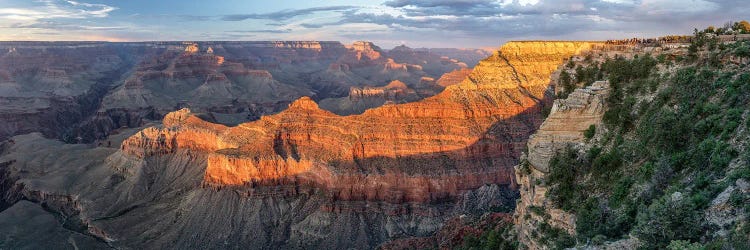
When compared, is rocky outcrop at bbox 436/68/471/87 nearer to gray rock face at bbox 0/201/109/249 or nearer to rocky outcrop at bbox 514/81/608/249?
gray rock face at bbox 0/201/109/249

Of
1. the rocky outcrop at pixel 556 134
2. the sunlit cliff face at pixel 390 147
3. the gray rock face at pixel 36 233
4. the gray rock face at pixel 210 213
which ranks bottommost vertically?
the gray rock face at pixel 36 233

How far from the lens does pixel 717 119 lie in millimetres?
19656

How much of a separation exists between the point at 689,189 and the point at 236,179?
185 ft

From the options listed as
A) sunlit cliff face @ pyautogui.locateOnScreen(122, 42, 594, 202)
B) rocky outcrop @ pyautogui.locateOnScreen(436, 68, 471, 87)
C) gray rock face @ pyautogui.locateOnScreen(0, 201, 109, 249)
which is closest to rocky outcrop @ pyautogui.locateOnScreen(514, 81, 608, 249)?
sunlit cliff face @ pyautogui.locateOnScreen(122, 42, 594, 202)

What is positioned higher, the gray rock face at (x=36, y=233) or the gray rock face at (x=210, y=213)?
the gray rock face at (x=210, y=213)

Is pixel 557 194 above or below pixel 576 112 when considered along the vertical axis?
below

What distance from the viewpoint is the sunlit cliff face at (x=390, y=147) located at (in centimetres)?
6306

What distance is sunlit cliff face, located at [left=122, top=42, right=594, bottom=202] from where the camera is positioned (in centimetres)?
6306

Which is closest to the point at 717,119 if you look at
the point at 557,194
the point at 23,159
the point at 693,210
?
the point at 693,210

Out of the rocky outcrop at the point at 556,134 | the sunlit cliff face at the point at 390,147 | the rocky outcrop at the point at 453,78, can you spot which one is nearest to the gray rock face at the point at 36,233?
the sunlit cliff face at the point at 390,147

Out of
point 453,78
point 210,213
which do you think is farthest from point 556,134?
point 453,78

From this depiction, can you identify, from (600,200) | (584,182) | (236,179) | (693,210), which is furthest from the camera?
(236,179)

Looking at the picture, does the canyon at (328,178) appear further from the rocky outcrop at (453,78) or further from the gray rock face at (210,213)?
the rocky outcrop at (453,78)

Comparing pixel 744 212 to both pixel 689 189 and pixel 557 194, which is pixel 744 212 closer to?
pixel 689 189
